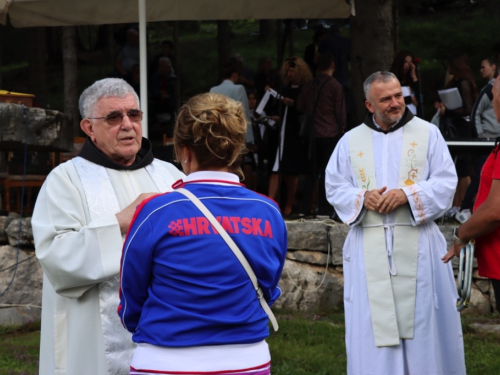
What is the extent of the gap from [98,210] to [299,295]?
4962mm

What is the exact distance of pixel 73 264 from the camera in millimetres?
3686

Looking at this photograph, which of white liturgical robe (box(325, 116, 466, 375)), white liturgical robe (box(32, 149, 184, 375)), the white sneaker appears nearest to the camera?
white liturgical robe (box(32, 149, 184, 375))

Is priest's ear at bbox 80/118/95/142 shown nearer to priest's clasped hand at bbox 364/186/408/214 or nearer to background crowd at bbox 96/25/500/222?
priest's clasped hand at bbox 364/186/408/214

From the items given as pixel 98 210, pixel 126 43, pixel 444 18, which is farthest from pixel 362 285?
pixel 444 18

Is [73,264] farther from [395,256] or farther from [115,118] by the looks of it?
[395,256]

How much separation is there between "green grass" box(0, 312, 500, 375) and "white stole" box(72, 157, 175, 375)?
2.94 meters

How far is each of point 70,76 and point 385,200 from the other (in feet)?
36.4

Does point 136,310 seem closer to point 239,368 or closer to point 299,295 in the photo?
point 239,368

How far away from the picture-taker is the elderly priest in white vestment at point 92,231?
3715mm

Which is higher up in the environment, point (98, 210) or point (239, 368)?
point (98, 210)

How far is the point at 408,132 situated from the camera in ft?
19.8

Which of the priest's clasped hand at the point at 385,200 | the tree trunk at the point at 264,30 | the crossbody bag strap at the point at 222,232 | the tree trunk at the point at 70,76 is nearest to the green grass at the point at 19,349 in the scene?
the priest's clasped hand at the point at 385,200

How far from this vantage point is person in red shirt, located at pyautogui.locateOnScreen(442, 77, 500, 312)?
467 centimetres

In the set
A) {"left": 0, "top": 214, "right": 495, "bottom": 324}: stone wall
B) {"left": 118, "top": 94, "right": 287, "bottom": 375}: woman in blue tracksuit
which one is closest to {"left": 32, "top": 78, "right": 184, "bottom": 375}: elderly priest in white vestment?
{"left": 118, "top": 94, "right": 287, "bottom": 375}: woman in blue tracksuit
